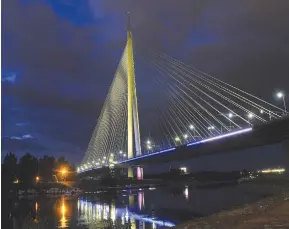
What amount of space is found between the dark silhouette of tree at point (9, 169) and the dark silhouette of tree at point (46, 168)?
1734 inches

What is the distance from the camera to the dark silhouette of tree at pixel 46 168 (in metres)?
130

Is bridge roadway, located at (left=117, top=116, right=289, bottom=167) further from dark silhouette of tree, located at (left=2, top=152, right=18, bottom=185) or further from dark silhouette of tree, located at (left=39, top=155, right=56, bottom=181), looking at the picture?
dark silhouette of tree, located at (left=39, top=155, right=56, bottom=181)

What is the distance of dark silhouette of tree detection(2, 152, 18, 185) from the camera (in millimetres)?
66100

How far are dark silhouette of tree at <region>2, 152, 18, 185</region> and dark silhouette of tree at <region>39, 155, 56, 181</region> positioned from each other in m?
44.0

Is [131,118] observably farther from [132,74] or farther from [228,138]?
[228,138]

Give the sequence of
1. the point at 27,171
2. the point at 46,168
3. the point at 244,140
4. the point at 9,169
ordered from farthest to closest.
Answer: the point at 46,168 → the point at 27,171 → the point at 9,169 → the point at 244,140

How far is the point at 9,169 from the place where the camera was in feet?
227

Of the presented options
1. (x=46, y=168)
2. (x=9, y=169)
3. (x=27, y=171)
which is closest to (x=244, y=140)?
(x=9, y=169)

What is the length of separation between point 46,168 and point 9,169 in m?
70.2

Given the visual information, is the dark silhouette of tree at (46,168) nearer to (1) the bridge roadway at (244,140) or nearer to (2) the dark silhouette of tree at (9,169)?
(2) the dark silhouette of tree at (9,169)

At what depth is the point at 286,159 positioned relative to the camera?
149 feet

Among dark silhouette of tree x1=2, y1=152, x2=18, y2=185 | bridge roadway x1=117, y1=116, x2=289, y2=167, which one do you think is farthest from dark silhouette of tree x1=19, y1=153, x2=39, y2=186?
bridge roadway x1=117, y1=116, x2=289, y2=167

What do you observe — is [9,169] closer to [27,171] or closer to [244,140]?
[27,171]

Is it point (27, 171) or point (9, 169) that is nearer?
A: point (9, 169)
